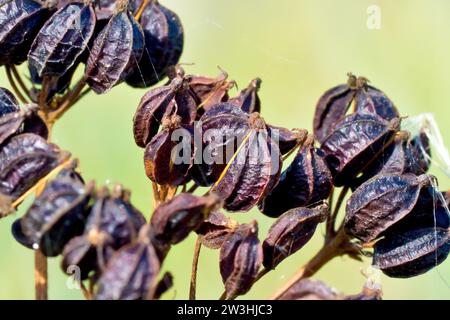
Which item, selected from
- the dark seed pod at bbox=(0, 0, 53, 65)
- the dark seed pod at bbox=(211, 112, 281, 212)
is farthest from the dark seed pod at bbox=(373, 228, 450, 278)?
the dark seed pod at bbox=(0, 0, 53, 65)

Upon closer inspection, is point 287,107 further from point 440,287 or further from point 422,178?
point 422,178

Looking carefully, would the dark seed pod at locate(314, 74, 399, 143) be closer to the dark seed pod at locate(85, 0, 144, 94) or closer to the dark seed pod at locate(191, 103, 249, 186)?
the dark seed pod at locate(191, 103, 249, 186)

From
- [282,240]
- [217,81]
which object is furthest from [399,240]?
[217,81]

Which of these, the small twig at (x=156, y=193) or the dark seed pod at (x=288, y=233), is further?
the small twig at (x=156, y=193)

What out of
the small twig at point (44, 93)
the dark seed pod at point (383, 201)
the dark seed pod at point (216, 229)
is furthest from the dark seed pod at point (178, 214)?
the small twig at point (44, 93)

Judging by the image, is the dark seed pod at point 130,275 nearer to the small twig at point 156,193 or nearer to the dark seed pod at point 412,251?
the small twig at point 156,193

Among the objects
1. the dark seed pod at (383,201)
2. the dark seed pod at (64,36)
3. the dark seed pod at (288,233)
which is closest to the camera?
the dark seed pod at (288,233)

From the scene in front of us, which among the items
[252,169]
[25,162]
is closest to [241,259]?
[252,169]
